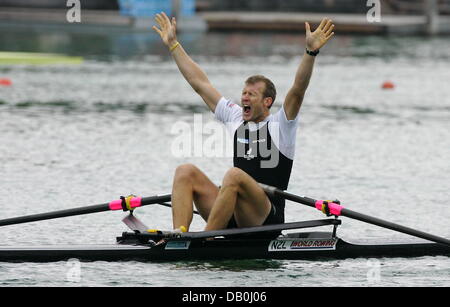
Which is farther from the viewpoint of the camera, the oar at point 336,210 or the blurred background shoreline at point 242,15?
the blurred background shoreline at point 242,15

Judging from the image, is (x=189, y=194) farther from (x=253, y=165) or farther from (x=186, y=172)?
(x=253, y=165)

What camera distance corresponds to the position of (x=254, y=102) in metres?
11.9

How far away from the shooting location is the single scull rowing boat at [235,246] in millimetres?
11617

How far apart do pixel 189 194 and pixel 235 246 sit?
0.69 metres

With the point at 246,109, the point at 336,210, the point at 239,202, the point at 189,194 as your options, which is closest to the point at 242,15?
the point at 246,109

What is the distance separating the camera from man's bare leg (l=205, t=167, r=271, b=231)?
11.6 meters

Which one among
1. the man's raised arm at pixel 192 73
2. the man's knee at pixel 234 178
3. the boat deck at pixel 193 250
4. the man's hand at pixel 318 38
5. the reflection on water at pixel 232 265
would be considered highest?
the man's hand at pixel 318 38

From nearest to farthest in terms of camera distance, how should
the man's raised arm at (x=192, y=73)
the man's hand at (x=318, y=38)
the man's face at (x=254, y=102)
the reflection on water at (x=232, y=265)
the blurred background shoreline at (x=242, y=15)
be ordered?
the man's hand at (x=318, y=38)
the reflection on water at (x=232, y=265)
the man's face at (x=254, y=102)
the man's raised arm at (x=192, y=73)
the blurred background shoreline at (x=242, y=15)

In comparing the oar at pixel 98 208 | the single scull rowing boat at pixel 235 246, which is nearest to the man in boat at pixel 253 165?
the single scull rowing boat at pixel 235 246

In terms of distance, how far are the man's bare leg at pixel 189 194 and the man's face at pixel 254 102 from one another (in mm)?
762

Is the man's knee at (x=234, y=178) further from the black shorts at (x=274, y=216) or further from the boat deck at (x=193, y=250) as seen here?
the boat deck at (x=193, y=250)

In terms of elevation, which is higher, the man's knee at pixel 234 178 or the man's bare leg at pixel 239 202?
the man's knee at pixel 234 178
